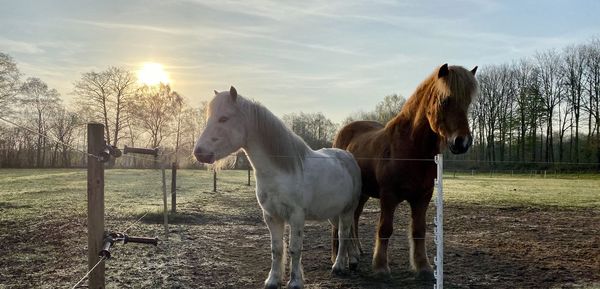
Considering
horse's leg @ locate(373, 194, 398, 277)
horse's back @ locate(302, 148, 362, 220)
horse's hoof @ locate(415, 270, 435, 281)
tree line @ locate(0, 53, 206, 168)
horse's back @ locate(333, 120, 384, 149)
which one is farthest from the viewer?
tree line @ locate(0, 53, 206, 168)

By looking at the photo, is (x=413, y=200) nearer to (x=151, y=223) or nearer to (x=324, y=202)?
(x=324, y=202)

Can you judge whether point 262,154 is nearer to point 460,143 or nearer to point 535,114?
point 460,143

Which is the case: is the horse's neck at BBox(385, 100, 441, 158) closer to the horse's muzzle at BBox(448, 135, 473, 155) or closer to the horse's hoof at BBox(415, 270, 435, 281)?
the horse's muzzle at BBox(448, 135, 473, 155)

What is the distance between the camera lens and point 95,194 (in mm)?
2957

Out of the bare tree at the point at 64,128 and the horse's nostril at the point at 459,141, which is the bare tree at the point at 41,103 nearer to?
the bare tree at the point at 64,128

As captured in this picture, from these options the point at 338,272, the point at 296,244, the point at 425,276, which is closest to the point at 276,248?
the point at 296,244

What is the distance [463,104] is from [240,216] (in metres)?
8.14

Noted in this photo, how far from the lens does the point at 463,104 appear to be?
4148mm

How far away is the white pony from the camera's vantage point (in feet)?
13.3

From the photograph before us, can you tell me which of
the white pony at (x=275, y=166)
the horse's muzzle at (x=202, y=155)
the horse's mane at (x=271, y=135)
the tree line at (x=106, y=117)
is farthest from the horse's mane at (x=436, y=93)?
the tree line at (x=106, y=117)

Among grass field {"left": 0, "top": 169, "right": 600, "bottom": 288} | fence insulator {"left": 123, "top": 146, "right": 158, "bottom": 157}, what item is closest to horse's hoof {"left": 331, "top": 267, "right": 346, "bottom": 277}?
grass field {"left": 0, "top": 169, "right": 600, "bottom": 288}

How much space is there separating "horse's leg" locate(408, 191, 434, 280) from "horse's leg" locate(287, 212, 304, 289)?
4.57 feet

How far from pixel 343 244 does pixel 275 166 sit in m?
1.50

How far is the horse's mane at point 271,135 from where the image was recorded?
13.9ft
